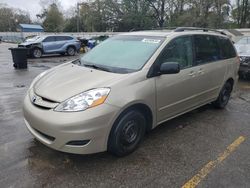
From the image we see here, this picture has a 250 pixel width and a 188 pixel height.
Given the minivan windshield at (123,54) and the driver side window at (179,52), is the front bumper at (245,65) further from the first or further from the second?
the minivan windshield at (123,54)

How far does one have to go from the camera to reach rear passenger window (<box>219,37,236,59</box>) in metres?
5.20

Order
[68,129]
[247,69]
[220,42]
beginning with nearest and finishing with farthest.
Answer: [68,129] < [220,42] < [247,69]

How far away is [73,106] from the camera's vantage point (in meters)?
2.89

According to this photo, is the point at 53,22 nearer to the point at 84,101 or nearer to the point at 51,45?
the point at 51,45

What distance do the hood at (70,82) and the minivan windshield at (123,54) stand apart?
226 mm

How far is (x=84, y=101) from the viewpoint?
9.59ft

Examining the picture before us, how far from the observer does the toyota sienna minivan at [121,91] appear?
9.48 feet

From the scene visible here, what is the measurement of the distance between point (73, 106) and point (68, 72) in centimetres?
96

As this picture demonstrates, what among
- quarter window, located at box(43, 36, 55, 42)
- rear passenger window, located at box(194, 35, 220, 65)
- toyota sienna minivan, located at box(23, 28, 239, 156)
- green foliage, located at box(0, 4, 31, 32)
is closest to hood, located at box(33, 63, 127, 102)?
toyota sienna minivan, located at box(23, 28, 239, 156)

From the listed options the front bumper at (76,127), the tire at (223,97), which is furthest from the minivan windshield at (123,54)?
the tire at (223,97)

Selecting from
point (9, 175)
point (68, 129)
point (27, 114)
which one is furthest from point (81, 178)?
point (27, 114)

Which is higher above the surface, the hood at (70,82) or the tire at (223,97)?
the hood at (70,82)

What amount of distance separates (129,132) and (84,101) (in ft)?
2.65

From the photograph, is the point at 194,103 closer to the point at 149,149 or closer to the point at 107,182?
the point at 149,149
